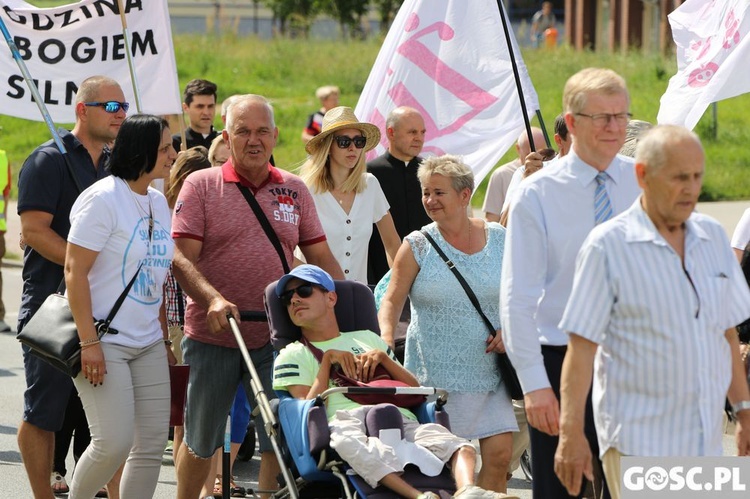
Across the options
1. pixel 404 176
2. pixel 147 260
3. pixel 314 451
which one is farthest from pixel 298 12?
pixel 314 451

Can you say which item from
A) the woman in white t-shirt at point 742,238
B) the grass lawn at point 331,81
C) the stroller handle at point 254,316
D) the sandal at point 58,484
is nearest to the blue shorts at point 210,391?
the stroller handle at point 254,316

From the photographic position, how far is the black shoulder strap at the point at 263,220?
6410 mm

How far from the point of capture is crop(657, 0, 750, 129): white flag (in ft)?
26.5

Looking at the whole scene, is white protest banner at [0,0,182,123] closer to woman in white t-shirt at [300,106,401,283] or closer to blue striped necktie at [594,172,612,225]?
woman in white t-shirt at [300,106,401,283]

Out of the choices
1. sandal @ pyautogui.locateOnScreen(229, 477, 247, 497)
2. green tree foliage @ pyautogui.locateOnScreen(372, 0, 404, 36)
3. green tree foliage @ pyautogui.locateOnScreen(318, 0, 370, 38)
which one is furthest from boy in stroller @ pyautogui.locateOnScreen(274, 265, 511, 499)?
green tree foliage @ pyautogui.locateOnScreen(318, 0, 370, 38)

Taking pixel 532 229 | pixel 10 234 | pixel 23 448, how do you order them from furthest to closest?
pixel 10 234
pixel 23 448
pixel 532 229

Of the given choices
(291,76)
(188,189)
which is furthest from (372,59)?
(188,189)

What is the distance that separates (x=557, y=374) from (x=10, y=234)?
15257 millimetres

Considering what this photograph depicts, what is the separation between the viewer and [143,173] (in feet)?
19.6

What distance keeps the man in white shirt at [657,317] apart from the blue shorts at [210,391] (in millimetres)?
2480

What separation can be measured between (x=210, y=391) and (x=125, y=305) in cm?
79

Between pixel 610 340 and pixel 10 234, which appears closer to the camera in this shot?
pixel 610 340

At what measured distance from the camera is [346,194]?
789 centimetres

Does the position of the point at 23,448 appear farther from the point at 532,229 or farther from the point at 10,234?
the point at 10,234
